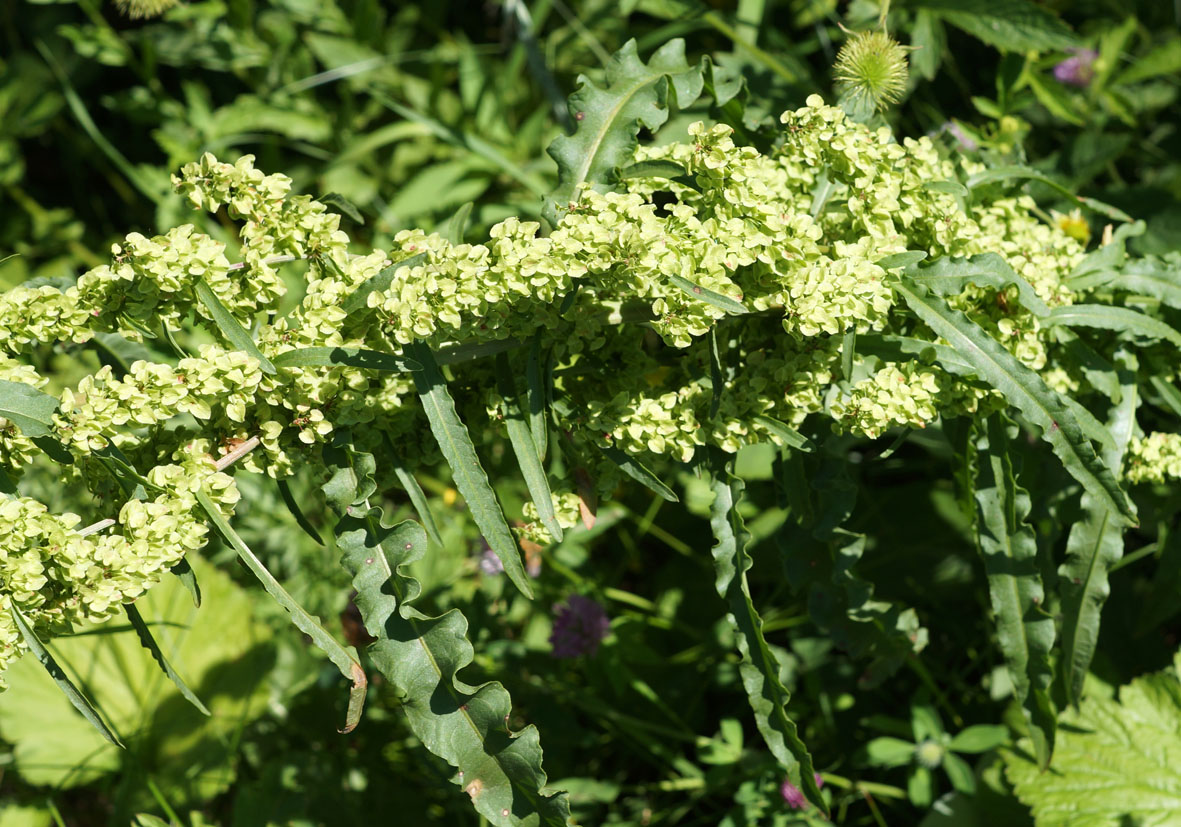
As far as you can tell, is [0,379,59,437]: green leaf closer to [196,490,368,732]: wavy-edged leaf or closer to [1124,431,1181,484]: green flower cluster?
[196,490,368,732]: wavy-edged leaf

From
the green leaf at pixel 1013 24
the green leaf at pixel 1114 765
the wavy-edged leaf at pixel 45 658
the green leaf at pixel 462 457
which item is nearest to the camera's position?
the wavy-edged leaf at pixel 45 658

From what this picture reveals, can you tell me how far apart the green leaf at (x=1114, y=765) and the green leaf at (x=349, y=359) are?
1518 millimetres

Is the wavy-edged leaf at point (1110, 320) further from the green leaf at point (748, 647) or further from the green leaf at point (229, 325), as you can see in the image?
the green leaf at point (229, 325)


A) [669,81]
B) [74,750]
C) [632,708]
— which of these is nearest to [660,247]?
[669,81]

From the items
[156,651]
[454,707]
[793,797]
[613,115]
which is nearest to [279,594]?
[156,651]

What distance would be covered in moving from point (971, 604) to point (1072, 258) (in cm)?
111

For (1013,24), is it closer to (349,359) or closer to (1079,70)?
(1079,70)

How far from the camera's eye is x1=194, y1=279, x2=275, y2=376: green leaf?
1273 millimetres

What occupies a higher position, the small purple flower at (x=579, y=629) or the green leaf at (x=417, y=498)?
the green leaf at (x=417, y=498)

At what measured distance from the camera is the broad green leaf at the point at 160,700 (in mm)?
2424

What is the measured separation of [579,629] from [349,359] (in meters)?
1.12

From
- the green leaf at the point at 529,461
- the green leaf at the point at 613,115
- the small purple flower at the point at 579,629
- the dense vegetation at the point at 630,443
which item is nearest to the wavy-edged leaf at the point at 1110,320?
the dense vegetation at the point at 630,443

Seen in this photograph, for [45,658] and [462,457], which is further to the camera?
[462,457]

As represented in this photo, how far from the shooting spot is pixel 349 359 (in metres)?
1.26
